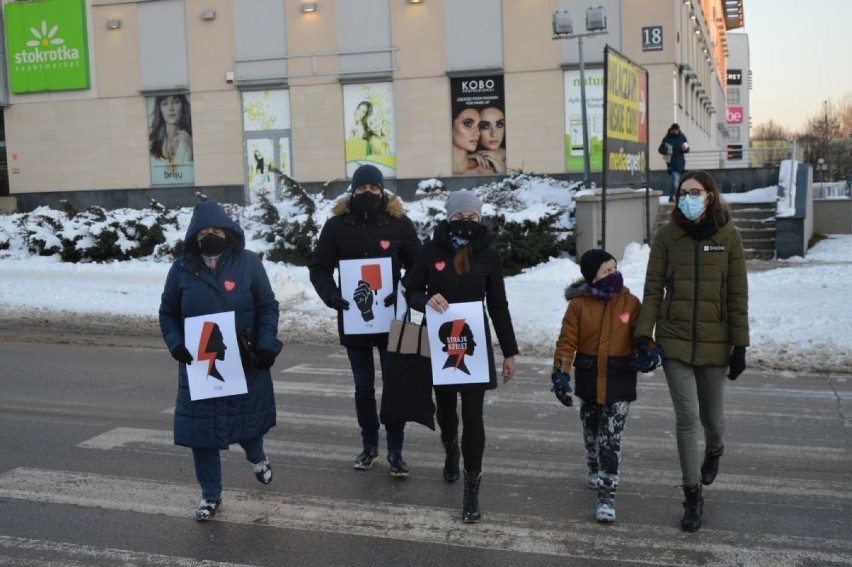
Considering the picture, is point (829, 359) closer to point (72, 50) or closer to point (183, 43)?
point (183, 43)

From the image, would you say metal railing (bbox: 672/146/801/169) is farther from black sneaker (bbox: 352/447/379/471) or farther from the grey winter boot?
the grey winter boot

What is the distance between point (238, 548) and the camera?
518 cm

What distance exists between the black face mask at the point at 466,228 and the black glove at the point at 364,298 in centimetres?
111

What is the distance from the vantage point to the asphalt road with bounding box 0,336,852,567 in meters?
5.06

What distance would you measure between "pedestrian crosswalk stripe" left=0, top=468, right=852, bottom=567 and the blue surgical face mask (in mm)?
1700

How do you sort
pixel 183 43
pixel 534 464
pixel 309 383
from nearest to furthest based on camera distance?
pixel 534 464
pixel 309 383
pixel 183 43

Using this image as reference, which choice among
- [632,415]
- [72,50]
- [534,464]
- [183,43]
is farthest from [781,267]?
[72,50]

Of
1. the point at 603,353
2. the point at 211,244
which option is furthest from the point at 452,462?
the point at 211,244

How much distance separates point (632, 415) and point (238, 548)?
3.82m

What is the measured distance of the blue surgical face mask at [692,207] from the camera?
16.8ft

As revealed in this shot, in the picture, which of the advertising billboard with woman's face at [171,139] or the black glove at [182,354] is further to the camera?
the advertising billboard with woman's face at [171,139]

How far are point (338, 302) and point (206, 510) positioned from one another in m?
1.53

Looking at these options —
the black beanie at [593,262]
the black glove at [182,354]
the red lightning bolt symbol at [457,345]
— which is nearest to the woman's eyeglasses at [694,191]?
the black beanie at [593,262]

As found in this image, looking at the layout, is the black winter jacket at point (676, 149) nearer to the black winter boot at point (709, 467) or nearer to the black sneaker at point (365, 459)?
the black sneaker at point (365, 459)
